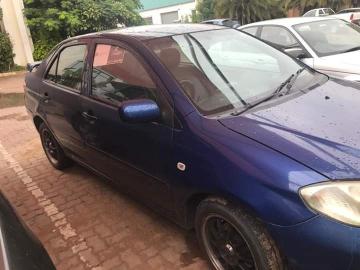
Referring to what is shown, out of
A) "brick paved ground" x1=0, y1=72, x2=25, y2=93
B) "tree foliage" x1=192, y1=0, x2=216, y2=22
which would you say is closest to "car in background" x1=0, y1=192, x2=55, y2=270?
"brick paved ground" x1=0, y1=72, x2=25, y2=93

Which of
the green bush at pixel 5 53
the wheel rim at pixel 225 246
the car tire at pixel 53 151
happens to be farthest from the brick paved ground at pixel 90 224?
the green bush at pixel 5 53

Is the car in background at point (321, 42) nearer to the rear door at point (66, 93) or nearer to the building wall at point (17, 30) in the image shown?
the rear door at point (66, 93)

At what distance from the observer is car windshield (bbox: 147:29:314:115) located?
2693 mm

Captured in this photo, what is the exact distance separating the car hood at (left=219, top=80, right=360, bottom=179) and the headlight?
5 cm

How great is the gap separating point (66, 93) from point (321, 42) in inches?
157

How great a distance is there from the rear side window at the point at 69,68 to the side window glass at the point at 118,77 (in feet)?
0.90

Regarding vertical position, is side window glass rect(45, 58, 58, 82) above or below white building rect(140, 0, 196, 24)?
above

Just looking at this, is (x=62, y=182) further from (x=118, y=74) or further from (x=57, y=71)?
(x=118, y=74)

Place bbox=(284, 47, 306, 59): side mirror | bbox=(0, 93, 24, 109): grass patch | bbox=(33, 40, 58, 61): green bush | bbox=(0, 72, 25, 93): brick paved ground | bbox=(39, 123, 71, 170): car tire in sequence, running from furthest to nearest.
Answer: bbox=(33, 40, 58, 61): green bush
bbox=(0, 72, 25, 93): brick paved ground
bbox=(0, 93, 24, 109): grass patch
bbox=(284, 47, 306, 59): side mirror
bbox=(39, 123, 71, 170): car tire

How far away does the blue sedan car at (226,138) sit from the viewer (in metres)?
1.97

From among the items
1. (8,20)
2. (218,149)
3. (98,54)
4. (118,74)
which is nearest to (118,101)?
(118,74)

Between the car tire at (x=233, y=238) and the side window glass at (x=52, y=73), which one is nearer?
the car tire at (x=233, y=238)

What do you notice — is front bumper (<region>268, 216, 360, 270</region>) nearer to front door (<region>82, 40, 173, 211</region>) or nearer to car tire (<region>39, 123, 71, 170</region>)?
front door (<region>82, 40, 173, 211</region>)

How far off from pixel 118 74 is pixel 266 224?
1735 mm
